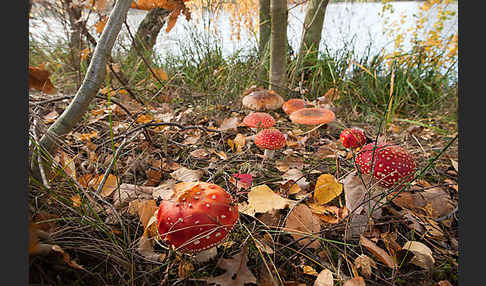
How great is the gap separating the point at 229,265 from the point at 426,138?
196 centimetres

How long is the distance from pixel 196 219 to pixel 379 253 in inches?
25.6

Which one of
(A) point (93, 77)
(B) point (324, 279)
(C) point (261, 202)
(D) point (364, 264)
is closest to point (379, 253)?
(D) point (364, 264)

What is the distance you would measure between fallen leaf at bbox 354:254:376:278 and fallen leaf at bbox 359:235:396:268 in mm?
32

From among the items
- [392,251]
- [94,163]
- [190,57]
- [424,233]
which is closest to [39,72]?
[94,163]

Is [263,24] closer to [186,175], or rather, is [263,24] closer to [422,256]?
[186,175]

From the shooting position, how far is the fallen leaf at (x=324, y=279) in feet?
2.66

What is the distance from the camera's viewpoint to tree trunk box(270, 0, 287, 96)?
1.98 metres

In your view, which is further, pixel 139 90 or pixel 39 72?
pixel 139 90

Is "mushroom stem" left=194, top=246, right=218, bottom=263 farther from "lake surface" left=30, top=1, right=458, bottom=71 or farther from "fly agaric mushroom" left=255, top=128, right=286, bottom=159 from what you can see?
"lake surface" left=30, top=1, right=458, bottom=71

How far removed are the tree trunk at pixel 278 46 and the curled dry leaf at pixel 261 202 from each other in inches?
55.6

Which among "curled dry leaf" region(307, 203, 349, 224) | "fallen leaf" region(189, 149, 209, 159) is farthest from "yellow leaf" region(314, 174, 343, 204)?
"fallen leaf" region(189, 149, 209, 159)

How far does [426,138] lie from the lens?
2018 mm

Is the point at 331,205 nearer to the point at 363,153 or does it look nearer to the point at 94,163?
the point at 363,153

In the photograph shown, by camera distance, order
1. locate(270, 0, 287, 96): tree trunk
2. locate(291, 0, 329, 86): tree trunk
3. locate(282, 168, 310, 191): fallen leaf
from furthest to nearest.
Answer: locate(291, 0, 329, 86): tree trunk
locate(270, 0, 287, 96): tree trunk
locate(282, 168, 310, 191): fallen leaf
